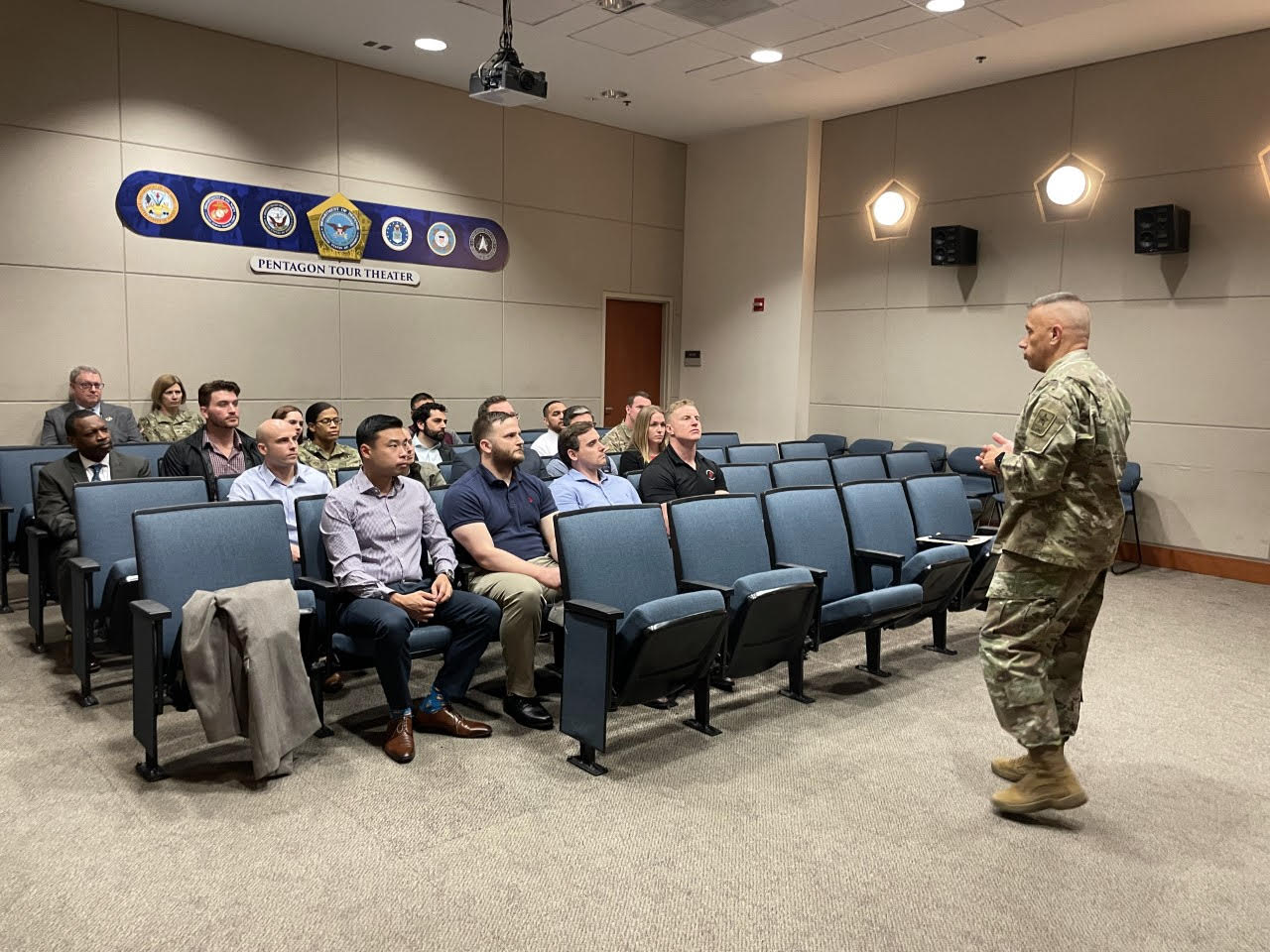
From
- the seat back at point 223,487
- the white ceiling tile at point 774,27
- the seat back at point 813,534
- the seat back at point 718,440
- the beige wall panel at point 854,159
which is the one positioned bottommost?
the seat back at point 813,534

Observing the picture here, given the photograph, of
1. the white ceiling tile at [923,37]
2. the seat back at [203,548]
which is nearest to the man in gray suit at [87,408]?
the seat back at [203,548]

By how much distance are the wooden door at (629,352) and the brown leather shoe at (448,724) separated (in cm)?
719

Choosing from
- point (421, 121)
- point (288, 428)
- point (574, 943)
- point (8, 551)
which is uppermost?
point (421, 121)

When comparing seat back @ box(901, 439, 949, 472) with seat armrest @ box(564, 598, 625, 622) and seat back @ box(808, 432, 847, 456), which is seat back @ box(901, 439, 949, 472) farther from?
seat armrest @ box(564, 598, 625, 622)

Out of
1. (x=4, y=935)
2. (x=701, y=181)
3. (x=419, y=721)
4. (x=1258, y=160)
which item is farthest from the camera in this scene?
(x=701, y=181)

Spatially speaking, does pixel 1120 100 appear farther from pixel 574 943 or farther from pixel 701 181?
pixel 574 943

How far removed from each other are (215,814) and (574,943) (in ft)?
4.46

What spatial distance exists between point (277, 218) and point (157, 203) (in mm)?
944

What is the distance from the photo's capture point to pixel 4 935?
233 centimetres

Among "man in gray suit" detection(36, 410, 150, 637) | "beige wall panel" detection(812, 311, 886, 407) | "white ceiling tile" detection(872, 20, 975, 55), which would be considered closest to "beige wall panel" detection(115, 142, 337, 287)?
"man in gray suit" detection(36, 410, 150, 637)

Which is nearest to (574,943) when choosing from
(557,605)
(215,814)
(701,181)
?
(215,814)

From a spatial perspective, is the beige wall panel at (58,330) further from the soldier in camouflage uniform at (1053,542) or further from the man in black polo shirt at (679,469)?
the soldier in camouflage uniform at (1053,542)

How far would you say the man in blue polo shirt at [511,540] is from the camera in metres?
3.80

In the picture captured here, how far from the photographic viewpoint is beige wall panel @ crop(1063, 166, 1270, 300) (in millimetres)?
7141
